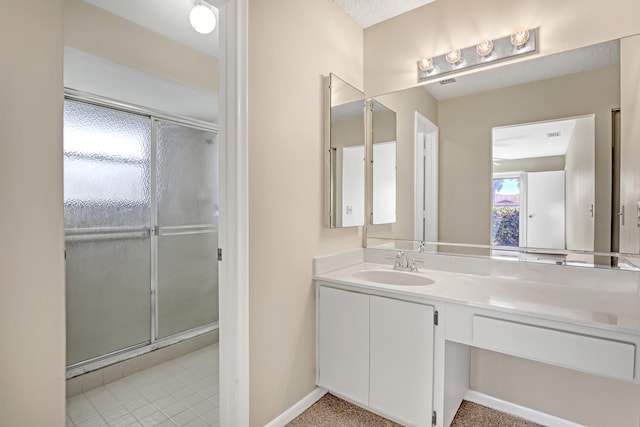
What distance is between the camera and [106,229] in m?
2.36

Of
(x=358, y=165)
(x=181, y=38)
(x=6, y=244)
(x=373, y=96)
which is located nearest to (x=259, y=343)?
(x=6, y=244)

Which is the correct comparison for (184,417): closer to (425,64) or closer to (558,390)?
(558,390)

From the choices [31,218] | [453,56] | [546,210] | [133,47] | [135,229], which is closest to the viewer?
[31,218]

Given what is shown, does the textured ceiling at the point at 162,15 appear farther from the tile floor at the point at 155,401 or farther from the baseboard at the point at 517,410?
the baseboard at the point at 517,410

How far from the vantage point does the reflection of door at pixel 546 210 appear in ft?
5.55

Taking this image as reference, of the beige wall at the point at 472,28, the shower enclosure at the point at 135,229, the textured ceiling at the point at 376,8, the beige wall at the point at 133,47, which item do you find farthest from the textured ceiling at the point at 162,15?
the beige wall at the point at 472,28

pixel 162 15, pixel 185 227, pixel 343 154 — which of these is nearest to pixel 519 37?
pixel 343 154

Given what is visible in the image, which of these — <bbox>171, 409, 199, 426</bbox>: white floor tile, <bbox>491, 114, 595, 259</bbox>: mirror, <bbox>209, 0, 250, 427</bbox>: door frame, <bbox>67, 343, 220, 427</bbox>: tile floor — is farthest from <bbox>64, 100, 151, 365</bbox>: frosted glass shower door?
<bbox>491, 114, 595, 259</bbox>: mirror

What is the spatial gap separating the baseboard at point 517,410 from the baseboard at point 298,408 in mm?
895

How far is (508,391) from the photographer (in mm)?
1834

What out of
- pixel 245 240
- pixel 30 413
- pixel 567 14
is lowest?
pixel 30 413

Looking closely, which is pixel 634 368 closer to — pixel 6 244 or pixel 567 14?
pixel 567 14

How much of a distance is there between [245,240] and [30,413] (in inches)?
40.4

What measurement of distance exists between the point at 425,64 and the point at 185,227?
2.30 m
